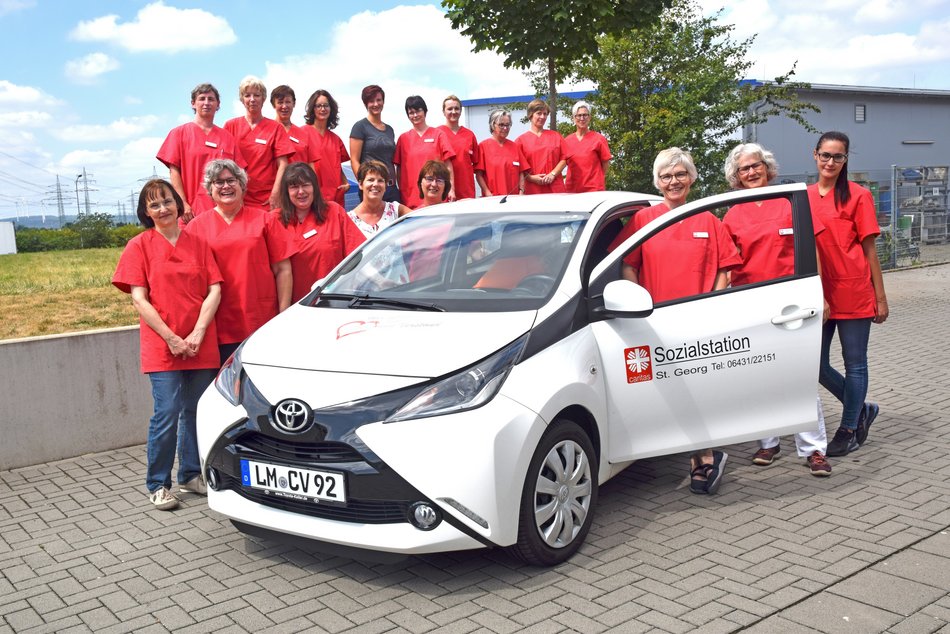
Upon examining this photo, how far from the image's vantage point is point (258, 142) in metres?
7.57

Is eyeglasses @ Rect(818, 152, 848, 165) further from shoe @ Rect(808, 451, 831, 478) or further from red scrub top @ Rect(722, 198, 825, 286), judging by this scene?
shoe @ Rect(808, 451, 831, 478)

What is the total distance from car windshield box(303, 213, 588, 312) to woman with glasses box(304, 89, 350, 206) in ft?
9.21

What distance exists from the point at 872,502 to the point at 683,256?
1.71m

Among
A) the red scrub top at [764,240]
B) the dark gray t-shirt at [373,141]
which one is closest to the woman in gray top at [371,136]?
the dark gray t-shirt at [373,141]

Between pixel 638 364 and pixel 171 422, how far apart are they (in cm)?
271

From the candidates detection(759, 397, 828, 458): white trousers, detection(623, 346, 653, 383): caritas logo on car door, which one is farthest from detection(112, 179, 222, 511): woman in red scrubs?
detection(759, 397, 828, 458): white trousers

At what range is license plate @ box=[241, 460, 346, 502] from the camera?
3.98 metres

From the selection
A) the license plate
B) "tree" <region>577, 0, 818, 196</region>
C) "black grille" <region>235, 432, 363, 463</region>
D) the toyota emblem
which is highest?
"tree" <region>577, 0, 818, 196</region>

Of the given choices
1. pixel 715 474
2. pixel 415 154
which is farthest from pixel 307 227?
pixel 715 474

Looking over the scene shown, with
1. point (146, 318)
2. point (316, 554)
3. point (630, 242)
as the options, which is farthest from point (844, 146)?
point (146, 318)

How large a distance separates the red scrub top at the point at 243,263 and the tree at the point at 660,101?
11566mm

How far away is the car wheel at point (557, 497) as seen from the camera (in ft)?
13.4

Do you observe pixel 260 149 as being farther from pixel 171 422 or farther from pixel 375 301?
pixel 375 301

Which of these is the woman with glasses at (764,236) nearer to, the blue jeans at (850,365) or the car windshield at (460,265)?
the blue jeans at (850,365)
